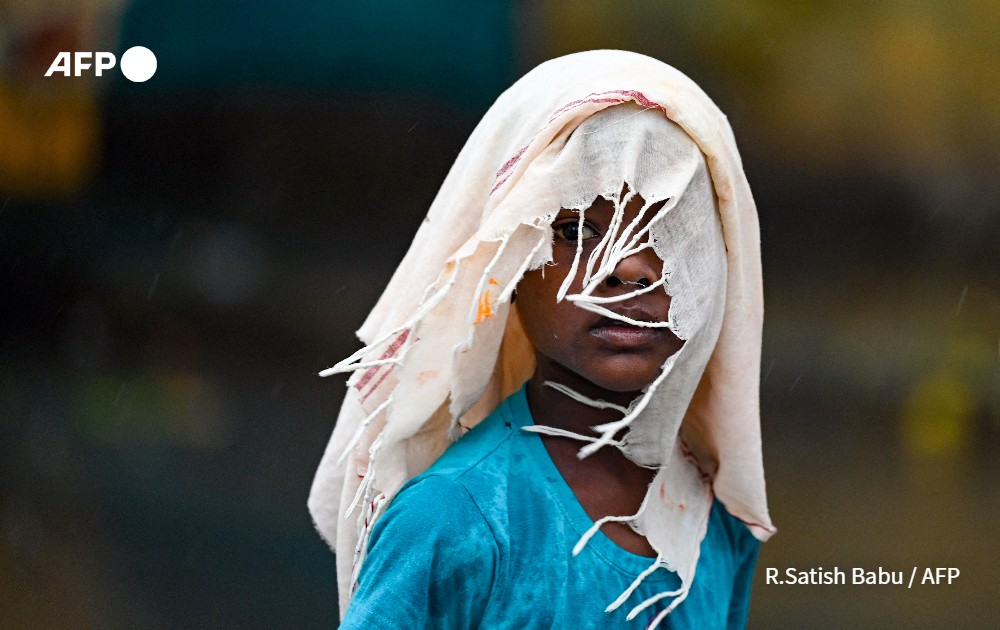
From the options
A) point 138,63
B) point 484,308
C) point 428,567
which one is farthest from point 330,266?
point 428,567

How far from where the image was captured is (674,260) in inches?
52.5

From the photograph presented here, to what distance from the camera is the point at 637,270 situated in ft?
4.31

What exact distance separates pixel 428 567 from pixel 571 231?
42 cm

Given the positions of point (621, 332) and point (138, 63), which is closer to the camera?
point (621, 332)

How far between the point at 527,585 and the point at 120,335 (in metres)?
2.11

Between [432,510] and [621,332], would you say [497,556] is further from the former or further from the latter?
[621,332]

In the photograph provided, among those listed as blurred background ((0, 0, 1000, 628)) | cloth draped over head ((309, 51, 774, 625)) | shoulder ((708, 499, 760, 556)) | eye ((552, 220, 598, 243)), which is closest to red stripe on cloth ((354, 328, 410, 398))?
cloth draped over head ((309, 51, 774, 625))

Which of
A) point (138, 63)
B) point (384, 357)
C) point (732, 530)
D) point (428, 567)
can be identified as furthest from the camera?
point (138, 63)

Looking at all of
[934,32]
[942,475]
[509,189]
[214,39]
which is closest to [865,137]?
[934,32]

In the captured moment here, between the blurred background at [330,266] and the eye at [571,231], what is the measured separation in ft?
5.25

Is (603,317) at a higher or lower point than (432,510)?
higher

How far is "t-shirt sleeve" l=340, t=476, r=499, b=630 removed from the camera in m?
1.23

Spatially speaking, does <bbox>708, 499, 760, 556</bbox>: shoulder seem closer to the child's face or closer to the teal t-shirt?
the teal t-shirt

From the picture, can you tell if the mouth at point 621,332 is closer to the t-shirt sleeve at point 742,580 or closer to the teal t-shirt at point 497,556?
the teal t-shirt at point 497,556
